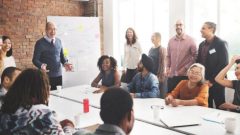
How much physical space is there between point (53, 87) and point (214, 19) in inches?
119

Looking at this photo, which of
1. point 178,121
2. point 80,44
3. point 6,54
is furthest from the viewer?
point 80,44

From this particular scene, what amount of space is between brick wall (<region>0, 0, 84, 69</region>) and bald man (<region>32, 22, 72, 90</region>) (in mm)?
1471

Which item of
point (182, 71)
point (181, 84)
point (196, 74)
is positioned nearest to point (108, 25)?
point (182, 71)

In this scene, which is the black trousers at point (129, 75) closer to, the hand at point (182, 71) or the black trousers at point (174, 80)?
the black trousers at point (174, 80)

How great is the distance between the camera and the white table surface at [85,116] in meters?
2.07

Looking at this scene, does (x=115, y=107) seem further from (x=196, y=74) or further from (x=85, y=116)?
(x=196, y=74)

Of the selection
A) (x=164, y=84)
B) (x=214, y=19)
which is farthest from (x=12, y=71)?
(x=214, y=19)

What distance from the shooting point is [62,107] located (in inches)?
115

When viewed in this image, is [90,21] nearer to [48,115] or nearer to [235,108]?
[235,108]

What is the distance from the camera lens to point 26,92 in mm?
1542

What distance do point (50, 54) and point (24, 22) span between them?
1727 mm

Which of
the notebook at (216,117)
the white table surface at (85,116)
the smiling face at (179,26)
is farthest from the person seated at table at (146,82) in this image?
the smiling face at (179,26)

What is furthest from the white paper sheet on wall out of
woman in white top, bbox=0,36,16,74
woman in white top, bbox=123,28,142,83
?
woman in white top, bbox=0,36,16,74

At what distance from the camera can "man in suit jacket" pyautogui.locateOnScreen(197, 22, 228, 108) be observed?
3662 millimetres
